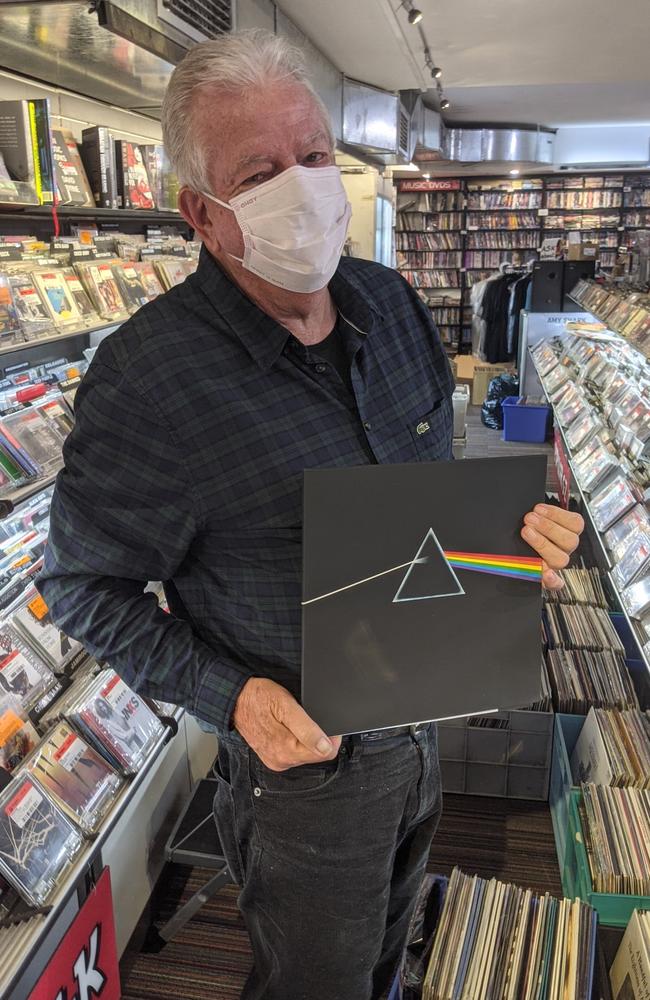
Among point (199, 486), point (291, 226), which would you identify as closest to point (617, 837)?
point (199, 486)

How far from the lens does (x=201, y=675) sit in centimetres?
102

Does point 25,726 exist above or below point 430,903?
above

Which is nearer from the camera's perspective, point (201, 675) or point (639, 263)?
point (201, 675)

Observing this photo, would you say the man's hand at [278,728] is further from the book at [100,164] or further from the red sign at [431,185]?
the red sign at [431,185]

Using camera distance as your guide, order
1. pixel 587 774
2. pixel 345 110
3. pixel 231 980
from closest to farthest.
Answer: pixel 231 980 → pixel 587 774 → pixel 345 110

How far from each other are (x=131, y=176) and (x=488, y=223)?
10.0 metres

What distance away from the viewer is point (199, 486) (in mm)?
999

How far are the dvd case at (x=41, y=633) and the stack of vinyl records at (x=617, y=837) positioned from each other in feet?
4.89

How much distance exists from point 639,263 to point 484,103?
487 centimetres

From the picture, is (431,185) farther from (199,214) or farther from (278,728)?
(278,728)

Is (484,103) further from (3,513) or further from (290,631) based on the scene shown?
(290,631)

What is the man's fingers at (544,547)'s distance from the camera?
0.96 m

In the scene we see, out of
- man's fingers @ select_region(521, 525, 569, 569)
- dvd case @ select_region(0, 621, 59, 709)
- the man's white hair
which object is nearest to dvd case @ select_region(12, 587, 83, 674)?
dvd case @ select_region(0, 621, 59, 709)

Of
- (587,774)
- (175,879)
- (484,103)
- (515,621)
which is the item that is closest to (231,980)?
(175,879)
